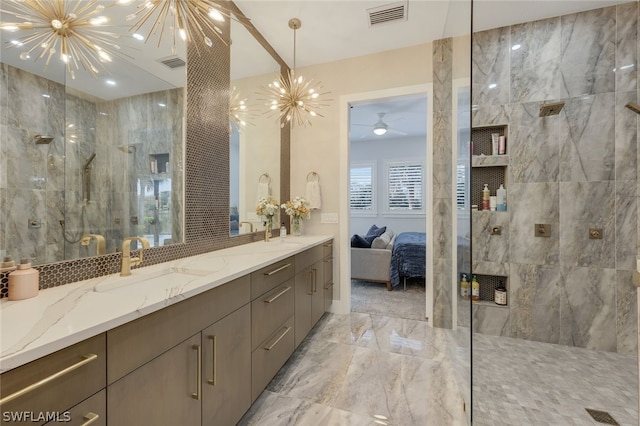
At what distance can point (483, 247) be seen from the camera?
261 cm

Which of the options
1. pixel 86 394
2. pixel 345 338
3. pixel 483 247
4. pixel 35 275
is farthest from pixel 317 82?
pixel 86 394

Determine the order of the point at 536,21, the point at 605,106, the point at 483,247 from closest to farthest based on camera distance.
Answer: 1. the point at 605,106
2. the point at 536,21
3. the point at 483,247

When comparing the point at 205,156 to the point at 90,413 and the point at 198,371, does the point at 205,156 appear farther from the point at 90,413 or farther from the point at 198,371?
the point at 90,413

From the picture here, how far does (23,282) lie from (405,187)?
6.27 meters

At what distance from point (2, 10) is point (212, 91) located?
3.80 feet

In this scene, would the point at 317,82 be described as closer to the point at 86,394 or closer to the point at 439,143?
the point at 439,143

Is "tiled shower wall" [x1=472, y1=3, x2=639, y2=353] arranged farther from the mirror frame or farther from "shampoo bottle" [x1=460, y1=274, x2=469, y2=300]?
the mirror frame

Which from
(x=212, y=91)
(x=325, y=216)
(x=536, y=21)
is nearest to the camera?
(x=212, y=91)

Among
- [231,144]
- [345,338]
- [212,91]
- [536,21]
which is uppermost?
[536,21]

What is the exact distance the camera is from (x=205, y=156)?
1992mm

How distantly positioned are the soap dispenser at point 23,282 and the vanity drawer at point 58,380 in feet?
1.58

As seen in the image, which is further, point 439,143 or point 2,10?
point 439,143

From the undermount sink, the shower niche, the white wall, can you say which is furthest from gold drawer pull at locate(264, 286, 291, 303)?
the white wall

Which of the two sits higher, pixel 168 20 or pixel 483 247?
pixel 168 20
